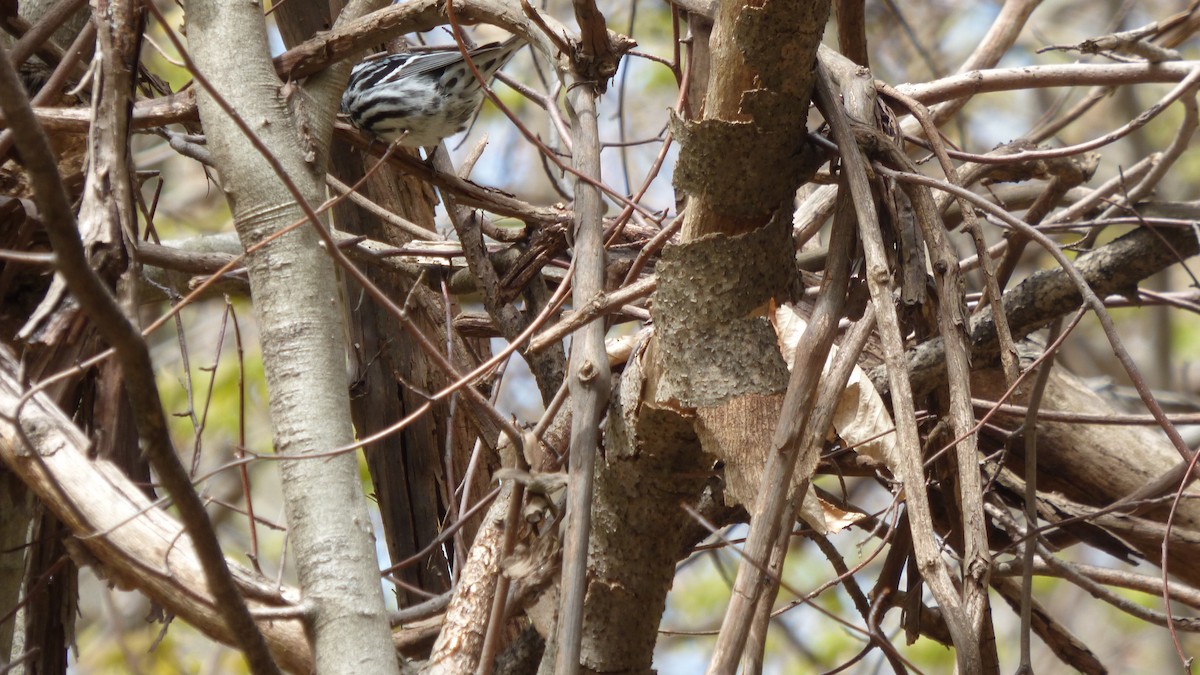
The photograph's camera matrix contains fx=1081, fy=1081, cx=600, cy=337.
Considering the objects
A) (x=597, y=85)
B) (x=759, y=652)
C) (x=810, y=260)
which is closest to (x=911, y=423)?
(x=759, y=652)

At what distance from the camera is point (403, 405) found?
97.6 inches

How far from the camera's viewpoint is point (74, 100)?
2.00 metres

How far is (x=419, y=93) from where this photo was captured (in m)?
2.71

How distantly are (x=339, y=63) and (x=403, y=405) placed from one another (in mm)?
983

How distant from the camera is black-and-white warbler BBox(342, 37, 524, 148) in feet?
8.43

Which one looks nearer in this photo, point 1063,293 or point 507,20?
point 507,20

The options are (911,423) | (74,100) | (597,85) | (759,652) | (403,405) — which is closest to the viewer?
(911,423)

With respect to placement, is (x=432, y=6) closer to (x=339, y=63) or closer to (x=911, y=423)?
(x=339, y=63)

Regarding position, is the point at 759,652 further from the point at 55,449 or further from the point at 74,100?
the point at 74,100

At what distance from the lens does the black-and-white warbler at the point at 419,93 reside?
2.57m

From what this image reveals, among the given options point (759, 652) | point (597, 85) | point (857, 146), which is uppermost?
point (597, 85)

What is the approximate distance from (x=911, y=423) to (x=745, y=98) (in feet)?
1.34

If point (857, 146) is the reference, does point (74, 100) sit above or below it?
above

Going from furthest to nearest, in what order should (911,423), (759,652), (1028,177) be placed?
(1028,177) → (759,652) → (911,423)
